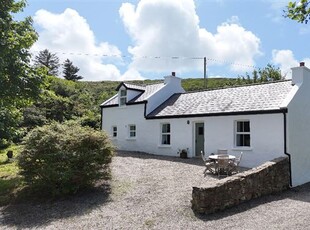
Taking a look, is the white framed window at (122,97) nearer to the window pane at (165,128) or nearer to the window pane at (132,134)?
the window pane at (132,134)

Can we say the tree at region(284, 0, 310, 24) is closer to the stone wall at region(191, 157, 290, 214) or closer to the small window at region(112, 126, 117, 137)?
the stone wall at region(191, 157, 290, 214)

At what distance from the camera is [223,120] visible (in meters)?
16.9

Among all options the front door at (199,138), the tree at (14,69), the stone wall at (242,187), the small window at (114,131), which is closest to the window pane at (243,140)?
the front door at (199,138)

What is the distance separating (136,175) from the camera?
13758 mm

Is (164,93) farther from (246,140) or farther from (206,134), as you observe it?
(246,140)

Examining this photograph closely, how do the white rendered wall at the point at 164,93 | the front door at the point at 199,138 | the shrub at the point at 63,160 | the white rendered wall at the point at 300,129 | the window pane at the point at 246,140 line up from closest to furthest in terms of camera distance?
the shrub at the point at 63,160
the white rendered wall at the point at 300,129
the window pane at the point at 246,140
the front door at the point at 199,138
the white rendered wall at the point at 164,93

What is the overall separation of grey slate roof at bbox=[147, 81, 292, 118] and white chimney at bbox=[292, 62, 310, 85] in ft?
1.43

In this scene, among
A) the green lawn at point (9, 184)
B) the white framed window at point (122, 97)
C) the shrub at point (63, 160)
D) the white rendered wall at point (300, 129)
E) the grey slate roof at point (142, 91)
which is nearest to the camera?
the shrub at point (63, 160)

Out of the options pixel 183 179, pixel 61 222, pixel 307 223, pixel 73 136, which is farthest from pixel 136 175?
pixel 307 223

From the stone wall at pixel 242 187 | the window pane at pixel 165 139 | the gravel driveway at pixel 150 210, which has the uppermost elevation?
the window pane at pixel 165 139

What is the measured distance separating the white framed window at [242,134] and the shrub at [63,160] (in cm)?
751

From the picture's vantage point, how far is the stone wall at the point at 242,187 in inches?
376

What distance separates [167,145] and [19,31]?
11.0 metres

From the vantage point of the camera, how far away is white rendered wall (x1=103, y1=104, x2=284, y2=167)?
14828mm
